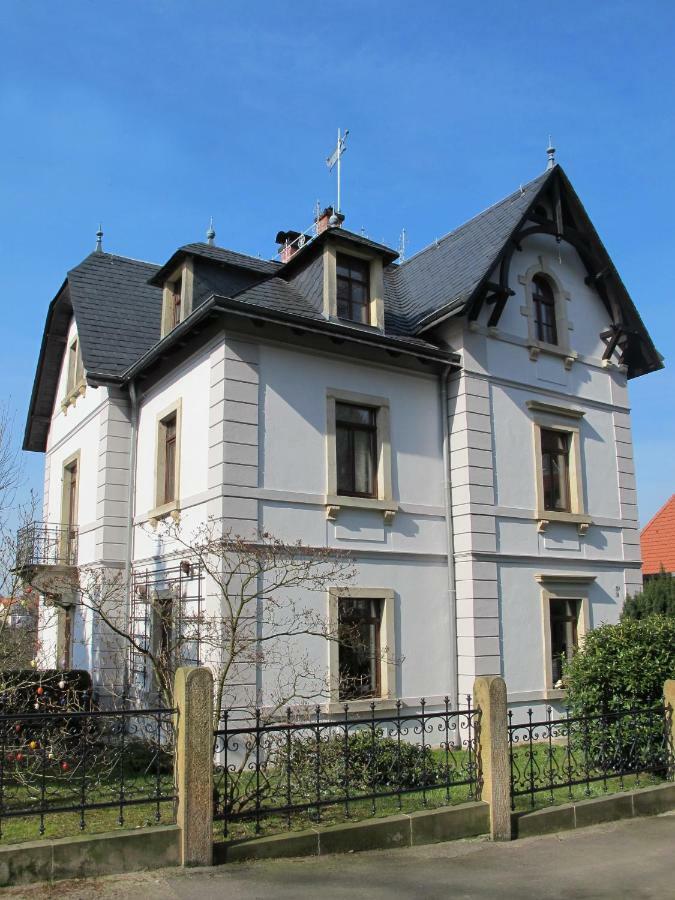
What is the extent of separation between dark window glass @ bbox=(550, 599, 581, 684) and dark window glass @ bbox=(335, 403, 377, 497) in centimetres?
430

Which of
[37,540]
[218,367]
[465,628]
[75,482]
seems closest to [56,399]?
[75,482]

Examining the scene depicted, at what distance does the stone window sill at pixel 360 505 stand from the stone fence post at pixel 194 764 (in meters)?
5.81

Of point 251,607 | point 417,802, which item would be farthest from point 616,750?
point 251,607

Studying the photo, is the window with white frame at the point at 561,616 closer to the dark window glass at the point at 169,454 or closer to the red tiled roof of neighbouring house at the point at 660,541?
the dark window glass at the point at 169,454

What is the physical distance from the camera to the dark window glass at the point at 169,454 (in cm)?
1415

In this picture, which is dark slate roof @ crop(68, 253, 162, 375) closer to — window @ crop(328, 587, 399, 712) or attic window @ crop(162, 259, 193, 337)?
attic window @ crop(162, 259, 193, 337)

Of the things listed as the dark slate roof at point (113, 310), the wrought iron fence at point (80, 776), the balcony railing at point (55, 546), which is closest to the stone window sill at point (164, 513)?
the dark slate roof at point (113, 310)

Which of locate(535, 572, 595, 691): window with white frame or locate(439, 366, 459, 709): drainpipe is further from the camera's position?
locate(535, 572, 595, 691): window with white frame

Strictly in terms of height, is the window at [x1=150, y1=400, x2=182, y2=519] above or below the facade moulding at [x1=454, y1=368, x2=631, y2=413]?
below

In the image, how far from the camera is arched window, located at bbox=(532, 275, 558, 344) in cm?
1600

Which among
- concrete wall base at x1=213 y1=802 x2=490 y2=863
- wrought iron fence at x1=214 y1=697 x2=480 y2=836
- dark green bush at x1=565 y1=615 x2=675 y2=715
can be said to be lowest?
concrete wall base at x1=213 y1=802 x2=490 y2=863

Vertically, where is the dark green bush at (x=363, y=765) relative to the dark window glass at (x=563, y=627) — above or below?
below

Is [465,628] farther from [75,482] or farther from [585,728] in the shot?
[75,482]

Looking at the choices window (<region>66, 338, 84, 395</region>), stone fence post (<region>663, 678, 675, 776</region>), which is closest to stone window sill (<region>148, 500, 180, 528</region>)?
window (<region>66, 338, 84, 395</region>)
